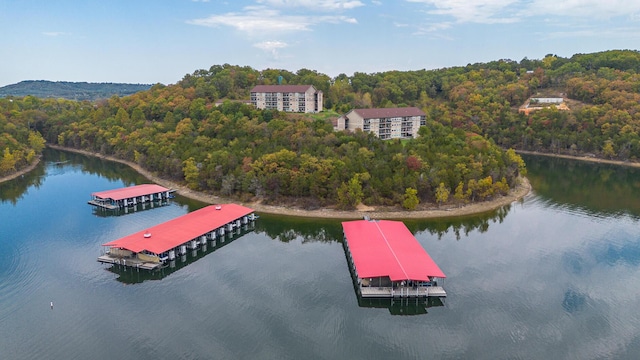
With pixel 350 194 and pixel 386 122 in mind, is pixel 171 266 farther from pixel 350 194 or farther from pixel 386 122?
pixel 386 122

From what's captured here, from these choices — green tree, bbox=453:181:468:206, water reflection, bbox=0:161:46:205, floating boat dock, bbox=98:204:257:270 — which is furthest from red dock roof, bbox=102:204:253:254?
water reflection, bbox=0:161:46:205

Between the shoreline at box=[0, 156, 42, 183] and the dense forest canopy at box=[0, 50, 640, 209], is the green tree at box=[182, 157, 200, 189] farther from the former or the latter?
the shoreline at box=[0, 156, 42, 183]

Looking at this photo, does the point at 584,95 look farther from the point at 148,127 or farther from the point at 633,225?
the point at 148,127

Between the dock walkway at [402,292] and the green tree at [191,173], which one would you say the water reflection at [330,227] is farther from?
the green tree at [191,173]

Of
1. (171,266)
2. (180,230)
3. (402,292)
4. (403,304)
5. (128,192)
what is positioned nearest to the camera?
(403,304)

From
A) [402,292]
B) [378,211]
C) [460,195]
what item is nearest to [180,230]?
[402,292]

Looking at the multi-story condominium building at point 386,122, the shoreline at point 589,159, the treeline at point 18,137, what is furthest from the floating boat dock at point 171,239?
the shoreline at point 589,159
